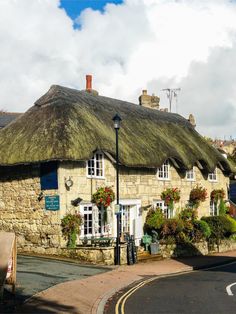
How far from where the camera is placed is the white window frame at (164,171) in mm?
29703

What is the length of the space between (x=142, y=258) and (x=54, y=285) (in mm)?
10140

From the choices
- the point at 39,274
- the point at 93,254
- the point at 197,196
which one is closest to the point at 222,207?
the point at 197,196

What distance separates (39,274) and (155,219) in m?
11.4

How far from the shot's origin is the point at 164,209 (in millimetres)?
29844

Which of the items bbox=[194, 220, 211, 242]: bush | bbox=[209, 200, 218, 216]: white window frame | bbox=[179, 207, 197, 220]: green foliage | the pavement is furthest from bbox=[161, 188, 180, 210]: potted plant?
bbox=[209, 200, 218, 216]: white window frame

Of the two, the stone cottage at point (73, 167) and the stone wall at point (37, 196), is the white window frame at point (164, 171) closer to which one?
the stone cottage at point (73, 167)

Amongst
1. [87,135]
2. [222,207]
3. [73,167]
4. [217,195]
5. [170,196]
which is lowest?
[222,207]

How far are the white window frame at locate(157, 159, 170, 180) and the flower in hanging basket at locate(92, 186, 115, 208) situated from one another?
497cm

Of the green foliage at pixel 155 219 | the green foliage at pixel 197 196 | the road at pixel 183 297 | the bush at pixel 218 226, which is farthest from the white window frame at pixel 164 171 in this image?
the road at pixel 183 297

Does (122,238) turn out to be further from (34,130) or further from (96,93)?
(96,93)

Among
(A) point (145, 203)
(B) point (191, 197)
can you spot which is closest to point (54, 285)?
(A) point (145, 203)

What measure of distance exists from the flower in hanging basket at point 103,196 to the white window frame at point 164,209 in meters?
4.46

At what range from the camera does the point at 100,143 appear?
81.4 feet

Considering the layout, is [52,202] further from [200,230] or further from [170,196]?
[200,230]
